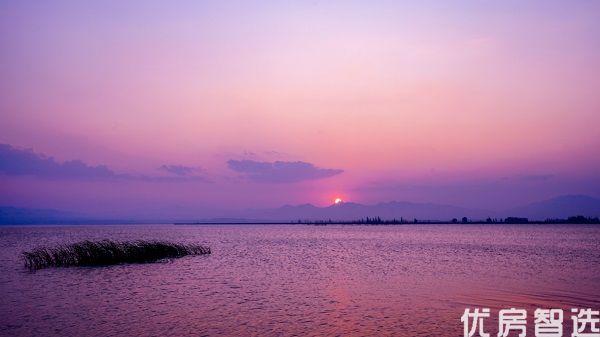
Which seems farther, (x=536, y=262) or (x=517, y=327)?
(x=536, y=262)

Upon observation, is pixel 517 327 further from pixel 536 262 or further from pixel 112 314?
pixel 536 262

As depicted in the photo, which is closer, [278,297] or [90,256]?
[278,297]

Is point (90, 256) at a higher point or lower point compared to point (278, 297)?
higher

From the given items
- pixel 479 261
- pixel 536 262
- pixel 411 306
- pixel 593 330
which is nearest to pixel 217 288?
pixel 411 306

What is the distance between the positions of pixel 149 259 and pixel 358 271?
26.7m

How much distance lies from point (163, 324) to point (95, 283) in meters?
17.4

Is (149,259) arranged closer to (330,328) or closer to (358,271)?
(358,271)

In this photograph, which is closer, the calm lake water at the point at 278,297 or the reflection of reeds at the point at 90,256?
the calm lake water at the point at 278,297

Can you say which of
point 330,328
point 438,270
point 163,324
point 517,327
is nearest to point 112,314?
point 163,324

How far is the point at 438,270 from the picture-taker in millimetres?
44844

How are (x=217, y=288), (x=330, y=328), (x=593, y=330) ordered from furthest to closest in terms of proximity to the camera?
(x=217, y=288) < (x=330, y=328) < (x=593, y=330)

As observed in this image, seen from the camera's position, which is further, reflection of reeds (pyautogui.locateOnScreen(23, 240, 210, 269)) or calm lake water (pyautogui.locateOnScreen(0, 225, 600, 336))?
reflection of reeds (pyautogui.locateOnScreen(23, 240, 210, 269))

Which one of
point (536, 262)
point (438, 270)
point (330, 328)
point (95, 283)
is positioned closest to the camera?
point (330, 328)

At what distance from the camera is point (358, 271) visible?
147 feet
